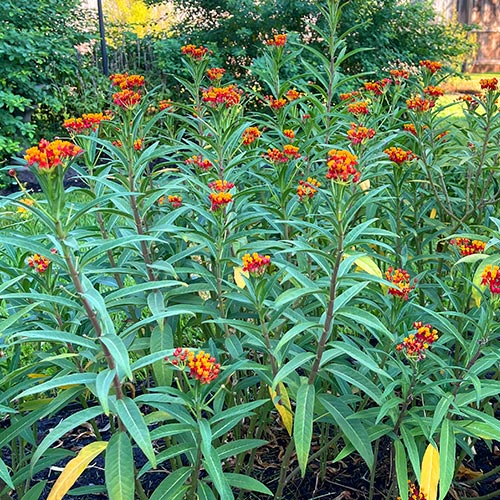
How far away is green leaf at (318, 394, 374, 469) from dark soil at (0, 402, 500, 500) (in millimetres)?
480

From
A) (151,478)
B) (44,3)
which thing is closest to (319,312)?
(151,478)

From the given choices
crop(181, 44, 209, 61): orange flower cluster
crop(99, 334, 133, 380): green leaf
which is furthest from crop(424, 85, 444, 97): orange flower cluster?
crop(99, 334, 133, 380): green leaf

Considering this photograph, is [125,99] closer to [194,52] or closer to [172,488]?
[194,52]

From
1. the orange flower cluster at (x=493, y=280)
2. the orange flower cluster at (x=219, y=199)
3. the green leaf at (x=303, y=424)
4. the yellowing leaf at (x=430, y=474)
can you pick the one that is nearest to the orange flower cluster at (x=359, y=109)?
the orange flower cluster at (x=219, y=199)

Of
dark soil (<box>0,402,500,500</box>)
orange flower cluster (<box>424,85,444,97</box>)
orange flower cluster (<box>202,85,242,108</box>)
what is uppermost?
orange flower cluster (<box>202,85,242,108</box>)

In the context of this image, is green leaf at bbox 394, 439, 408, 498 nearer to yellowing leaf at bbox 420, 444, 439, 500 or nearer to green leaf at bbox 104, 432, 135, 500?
yellowing leaf at bbox 420, 444, 439, 500

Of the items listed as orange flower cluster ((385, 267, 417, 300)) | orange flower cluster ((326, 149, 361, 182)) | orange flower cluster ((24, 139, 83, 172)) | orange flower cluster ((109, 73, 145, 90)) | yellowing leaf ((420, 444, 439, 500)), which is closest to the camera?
orange flower cluster ((24, 139, 83, 172))

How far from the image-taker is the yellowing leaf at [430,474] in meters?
1.37

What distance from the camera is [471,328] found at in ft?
5.69

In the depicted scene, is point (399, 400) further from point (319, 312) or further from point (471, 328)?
point (319, 312)

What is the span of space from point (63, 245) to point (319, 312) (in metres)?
1.09

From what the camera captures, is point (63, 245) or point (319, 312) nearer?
point (63, 245)

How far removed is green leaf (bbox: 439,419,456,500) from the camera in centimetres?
131

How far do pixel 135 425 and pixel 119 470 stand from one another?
11 cm
